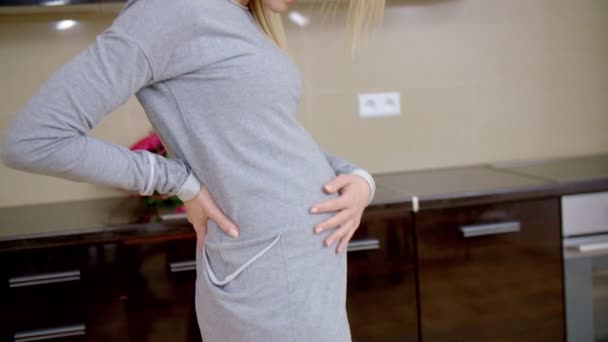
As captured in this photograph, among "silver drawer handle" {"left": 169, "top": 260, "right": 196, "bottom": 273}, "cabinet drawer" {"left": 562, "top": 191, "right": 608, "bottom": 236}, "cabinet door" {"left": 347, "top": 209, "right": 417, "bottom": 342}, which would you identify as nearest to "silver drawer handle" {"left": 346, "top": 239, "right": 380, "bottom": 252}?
"cabinet door" {"left": 347, "top": 209, "right": 417, "bottom": 342}

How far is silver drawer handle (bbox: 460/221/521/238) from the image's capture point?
5.62 feet

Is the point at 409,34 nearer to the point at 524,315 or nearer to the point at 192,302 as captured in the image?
the point at 524,315

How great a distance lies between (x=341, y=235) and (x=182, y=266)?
835 mm

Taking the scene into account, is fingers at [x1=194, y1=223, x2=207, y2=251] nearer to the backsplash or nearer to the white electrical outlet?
the backsplash

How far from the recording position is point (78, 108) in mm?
687

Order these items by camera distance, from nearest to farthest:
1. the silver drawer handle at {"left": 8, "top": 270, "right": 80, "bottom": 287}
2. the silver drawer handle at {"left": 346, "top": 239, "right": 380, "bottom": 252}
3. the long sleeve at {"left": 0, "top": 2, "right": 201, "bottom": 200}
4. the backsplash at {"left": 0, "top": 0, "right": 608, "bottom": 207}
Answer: the long sleeve at {"left": 0, "top": 2, "right": 201, "bottom": 200}, the silver drawer handle at {"left": 8, "top": 270, "right": 80, "bottom": 287}, the silver drawer handle at {"left": 346, "top": 239, "right": 380, "bottom": 252}, the backsplash at {"left": 0, "top": 0, "right": 608, "bottom": 207}

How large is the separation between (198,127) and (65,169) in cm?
17

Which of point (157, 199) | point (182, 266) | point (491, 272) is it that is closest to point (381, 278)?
point (491, 272)

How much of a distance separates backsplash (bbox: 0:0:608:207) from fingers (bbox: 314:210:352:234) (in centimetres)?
132

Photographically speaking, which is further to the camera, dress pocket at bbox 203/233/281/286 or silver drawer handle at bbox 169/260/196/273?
silver drawer handle at bbox 169/260/196/273

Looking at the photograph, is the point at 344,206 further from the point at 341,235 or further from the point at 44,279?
the point at 44,279

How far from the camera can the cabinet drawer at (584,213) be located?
177 centimetres

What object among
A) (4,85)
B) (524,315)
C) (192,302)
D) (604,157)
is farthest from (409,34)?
(4,85)

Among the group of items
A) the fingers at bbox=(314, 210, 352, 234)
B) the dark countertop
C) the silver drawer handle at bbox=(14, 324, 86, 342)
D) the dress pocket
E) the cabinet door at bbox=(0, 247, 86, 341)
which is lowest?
the silver drawer handle at bbox=(14, 324, 86, 342)
